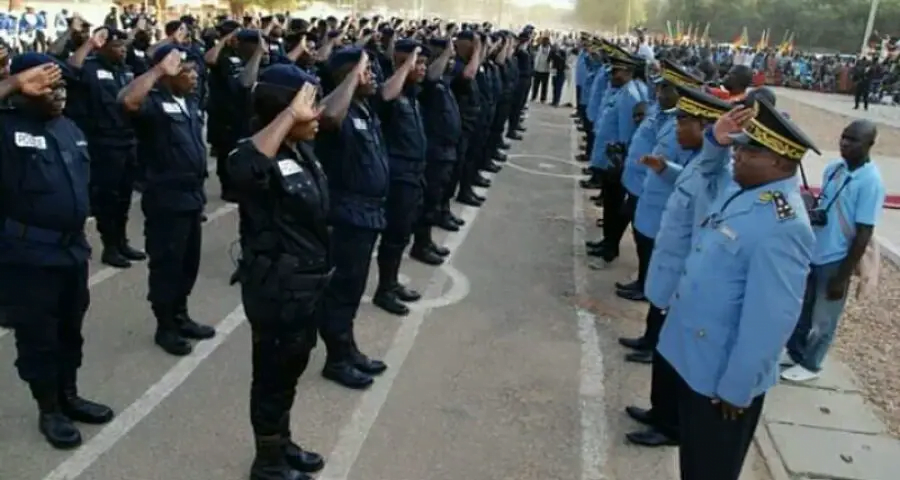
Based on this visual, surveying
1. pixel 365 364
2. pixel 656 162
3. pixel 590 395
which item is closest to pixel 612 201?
pixel 656 162

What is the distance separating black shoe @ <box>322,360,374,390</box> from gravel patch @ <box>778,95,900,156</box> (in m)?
13.3

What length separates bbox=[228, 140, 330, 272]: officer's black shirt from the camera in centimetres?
336

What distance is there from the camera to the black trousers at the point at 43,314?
13.1ft

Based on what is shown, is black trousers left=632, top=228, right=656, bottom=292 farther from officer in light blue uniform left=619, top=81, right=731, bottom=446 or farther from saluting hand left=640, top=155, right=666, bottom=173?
officer in light blue uniform left=619, top=81, right=731, bottom=446

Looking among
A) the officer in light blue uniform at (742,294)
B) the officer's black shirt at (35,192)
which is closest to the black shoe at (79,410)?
the officer's black shirt at (35,192)

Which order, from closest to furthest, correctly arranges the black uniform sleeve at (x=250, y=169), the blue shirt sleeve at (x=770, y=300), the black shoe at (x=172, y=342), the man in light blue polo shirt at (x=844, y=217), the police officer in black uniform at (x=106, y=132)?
the blue shirt sleeve at (x=770, y=300)
the black uniform sleeve at (x=250, y=169)
the man in light blue polo shirt at (x=844, y=217)
the black shoe at (x=172, y=342)
the police officer in black uniform at (x=106, y=132)

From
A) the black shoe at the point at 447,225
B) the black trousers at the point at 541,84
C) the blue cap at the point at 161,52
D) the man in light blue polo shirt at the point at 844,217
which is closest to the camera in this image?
the blue cap at the point at 161,52

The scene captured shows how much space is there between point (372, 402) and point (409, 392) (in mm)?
269

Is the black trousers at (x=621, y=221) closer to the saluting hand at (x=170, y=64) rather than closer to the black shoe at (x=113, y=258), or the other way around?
the saluting hand at (x=170, y=64)

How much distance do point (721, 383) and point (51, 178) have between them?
10.8 feet

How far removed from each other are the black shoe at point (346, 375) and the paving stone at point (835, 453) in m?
2.52

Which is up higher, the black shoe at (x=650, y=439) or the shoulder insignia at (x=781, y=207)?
the shoulder insignia at (x=781, y=207)

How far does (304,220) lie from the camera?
11.6 ft

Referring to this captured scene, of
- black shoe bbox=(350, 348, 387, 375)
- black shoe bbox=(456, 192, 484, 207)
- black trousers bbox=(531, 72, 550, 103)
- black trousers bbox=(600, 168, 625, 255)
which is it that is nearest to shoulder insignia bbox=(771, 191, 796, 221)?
black shoe bbox=(350, 348, 387, 375)
